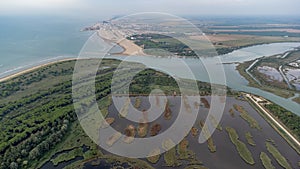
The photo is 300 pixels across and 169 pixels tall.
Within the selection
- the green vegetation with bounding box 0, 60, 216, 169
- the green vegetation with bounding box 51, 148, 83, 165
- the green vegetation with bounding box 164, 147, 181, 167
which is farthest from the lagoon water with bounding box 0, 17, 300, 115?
the green vegetation with bounding box 51, 148, 83, 165

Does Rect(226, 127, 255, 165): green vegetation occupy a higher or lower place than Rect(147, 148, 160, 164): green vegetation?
higher

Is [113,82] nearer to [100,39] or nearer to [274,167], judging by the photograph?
[274,167]

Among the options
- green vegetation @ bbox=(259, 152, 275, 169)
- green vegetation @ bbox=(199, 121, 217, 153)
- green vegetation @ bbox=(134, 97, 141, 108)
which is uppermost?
green vegetation @ bbox=(134, 97, 141, 108)

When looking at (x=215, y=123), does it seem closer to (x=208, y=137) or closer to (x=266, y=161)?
(x=208, y=137)

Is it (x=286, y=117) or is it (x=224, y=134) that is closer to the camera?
(x=224, y=134)

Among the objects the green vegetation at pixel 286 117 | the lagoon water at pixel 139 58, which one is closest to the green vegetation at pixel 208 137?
the green vegetation at pixel 286 117

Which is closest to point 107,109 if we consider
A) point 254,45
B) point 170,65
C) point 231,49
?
point 170,65

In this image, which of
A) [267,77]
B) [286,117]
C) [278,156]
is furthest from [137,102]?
[267,77]

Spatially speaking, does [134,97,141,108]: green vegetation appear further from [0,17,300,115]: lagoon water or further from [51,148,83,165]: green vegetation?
[0,17,300,115]: lagoon water
